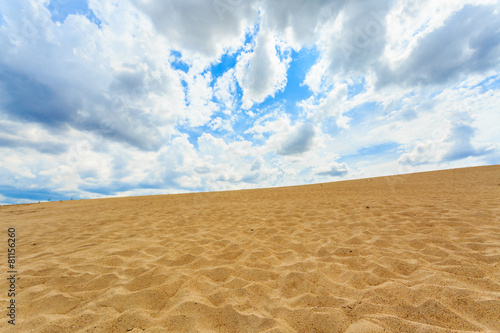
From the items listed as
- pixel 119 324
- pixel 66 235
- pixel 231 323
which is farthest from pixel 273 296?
pixel 66 235

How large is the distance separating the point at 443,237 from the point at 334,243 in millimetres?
2194

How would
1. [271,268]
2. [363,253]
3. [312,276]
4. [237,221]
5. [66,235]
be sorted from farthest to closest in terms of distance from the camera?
[237,221]
[66,235]
[363,253]
[271,268]
[312,276]

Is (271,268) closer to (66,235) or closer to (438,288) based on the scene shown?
(438,288)

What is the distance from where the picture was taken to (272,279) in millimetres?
2959

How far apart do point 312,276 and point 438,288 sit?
1470mm

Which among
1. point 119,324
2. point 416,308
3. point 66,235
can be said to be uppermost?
point 66,235

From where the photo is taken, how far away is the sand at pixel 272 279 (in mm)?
2113

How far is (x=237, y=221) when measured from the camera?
6453 millimetres

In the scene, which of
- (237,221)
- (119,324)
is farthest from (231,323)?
(237,221)

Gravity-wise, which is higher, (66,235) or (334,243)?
(66,235)

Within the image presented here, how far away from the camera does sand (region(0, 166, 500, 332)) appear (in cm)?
211

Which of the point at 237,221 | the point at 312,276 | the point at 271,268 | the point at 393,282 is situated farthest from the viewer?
the point at 237,221

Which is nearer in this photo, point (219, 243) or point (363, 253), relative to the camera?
point (363, 253)

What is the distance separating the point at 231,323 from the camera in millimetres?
2125
